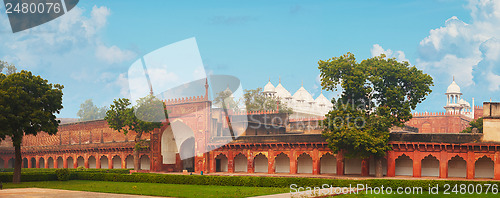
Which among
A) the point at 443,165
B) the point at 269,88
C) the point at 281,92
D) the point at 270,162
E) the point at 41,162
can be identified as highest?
the point at 269,88

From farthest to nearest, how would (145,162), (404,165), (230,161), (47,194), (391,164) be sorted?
(145,162), (230,161), (404,165), (391,164), (47,194)

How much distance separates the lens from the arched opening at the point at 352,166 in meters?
38.7

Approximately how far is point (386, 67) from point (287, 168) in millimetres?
10643

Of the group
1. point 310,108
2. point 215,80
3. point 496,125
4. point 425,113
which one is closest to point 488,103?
point 496,125

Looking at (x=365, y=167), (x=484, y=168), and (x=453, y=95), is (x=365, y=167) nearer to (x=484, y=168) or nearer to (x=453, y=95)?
(x=484, y=168)

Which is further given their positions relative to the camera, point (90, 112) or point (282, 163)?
point (90, 112)

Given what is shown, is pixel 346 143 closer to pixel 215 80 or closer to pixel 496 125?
pixel 496 125

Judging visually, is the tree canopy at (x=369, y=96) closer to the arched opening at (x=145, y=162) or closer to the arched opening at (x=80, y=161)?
the arched opening at (x=145, y=162)

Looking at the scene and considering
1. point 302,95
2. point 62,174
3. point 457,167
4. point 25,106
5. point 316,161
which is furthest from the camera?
point 302,95

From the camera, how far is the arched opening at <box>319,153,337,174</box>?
39.5 meters

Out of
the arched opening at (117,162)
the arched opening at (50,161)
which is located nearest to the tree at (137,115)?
the arched opening at (117,162)

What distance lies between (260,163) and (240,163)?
6.08 feet

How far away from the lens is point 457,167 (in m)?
35.4

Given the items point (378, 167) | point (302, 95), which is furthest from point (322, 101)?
point (378, 167)
